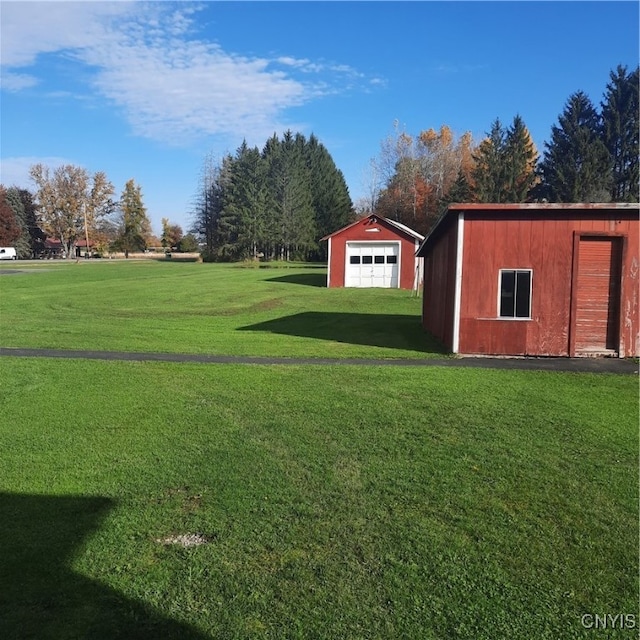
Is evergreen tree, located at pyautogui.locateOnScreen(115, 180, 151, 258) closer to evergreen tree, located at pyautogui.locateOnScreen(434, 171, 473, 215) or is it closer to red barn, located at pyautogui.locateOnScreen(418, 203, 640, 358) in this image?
evergreen tree, located at pyautogui.locateOnScreen(434, 171, 473, 215)

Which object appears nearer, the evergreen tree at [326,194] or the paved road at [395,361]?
the paved road at [395,361]

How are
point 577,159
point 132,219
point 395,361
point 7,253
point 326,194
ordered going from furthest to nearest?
point 132,219 < point 7,253 < point 326,194 < point 577,159 < point 395,361

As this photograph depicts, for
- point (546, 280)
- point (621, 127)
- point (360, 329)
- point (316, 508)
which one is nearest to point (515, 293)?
point (546, 280)

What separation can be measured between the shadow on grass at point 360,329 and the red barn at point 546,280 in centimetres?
148

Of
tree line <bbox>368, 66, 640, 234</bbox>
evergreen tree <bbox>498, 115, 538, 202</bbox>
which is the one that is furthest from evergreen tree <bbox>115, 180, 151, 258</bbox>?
evergreen tree <bbox>498, 115, 538, 202</bbox>

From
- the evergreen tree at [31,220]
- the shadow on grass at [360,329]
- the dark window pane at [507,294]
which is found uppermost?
the evergreen tree at [31,220]

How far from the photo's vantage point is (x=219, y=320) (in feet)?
64.1

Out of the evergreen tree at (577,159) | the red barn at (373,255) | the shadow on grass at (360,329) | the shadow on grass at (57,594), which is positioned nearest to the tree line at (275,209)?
the evergreen tree at (577,159)

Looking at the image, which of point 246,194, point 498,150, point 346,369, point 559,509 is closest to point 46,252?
point 246,194

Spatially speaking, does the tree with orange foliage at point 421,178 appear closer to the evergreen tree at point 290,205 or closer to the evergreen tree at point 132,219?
the evergreen tree at point 290,205

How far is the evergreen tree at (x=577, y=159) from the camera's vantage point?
54656 millimetres

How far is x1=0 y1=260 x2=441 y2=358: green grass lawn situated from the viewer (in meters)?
13.8

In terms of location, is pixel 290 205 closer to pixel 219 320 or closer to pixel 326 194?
pixel 326 194

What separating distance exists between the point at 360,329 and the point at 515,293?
5.54m
